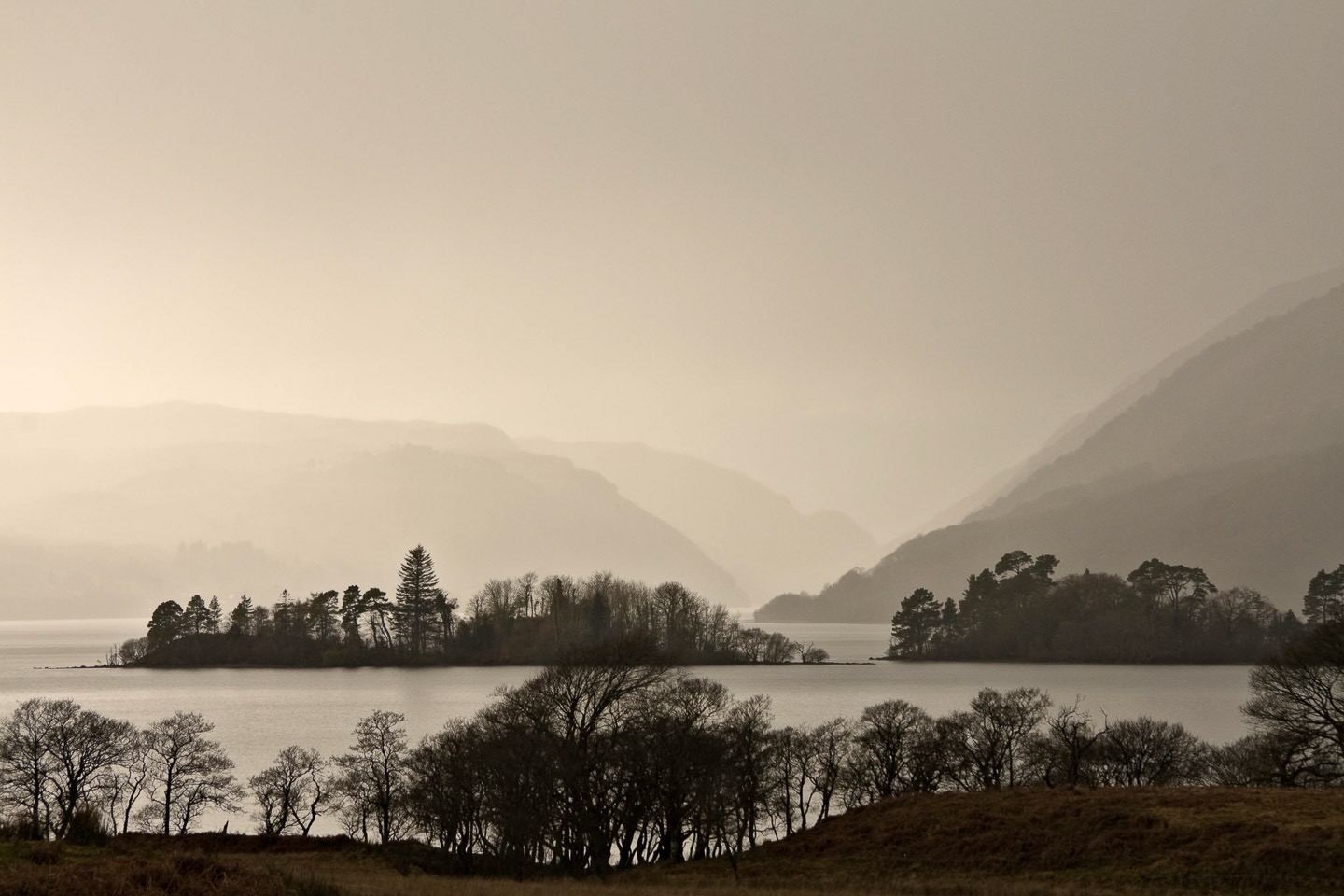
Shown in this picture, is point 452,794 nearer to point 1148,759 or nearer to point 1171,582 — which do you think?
point 1148,759

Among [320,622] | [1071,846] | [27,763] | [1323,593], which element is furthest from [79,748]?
[1323,593]

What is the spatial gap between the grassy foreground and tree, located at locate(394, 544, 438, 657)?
149 metres

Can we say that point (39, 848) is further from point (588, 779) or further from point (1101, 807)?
point (1101, 807)

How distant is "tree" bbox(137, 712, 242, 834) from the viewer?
59.3 metres

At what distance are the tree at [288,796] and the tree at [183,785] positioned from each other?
197 centimetres

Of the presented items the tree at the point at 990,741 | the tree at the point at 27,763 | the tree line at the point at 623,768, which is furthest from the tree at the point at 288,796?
the tree at the point at 990,741

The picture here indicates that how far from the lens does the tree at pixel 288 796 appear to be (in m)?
56.7

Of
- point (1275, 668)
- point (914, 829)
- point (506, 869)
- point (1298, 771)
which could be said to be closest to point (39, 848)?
point (506, 869)

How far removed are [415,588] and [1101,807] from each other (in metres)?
170

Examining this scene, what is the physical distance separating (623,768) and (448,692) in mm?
92060

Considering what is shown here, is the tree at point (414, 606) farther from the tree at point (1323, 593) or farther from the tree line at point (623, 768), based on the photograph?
the tree at point (1323, 593)

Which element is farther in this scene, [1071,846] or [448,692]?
[448,692]

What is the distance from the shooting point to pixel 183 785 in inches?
2454

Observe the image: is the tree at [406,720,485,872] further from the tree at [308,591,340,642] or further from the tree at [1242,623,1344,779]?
the tree at [308,591,340,642]
